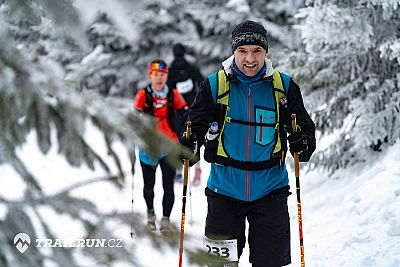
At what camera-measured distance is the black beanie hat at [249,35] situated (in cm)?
393

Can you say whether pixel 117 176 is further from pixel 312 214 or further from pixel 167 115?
pixel 312 214

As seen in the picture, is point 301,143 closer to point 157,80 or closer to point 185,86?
point 157,80

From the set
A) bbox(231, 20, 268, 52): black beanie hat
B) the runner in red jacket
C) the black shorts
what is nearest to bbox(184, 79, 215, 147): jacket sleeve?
bbox(231, 20, 268, 52): black beanie hat

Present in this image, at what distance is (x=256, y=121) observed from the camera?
12.8ft

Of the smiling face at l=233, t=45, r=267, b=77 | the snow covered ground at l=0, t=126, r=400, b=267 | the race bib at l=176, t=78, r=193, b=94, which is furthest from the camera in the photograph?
the race bib at l=176, t=78, r=193, b=94

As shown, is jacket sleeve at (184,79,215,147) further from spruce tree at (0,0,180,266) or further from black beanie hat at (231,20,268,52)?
spruce tree at (0,0,180,266)

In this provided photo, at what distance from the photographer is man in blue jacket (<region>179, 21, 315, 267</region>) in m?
3.92

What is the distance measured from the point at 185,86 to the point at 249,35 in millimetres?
6961

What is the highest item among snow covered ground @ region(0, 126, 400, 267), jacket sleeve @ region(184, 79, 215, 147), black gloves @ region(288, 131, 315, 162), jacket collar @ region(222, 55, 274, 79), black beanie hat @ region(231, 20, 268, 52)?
black beanie hat @ region(231, 20, 268, 52)

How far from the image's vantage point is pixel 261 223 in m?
3.94

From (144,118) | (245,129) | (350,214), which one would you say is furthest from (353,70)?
(144,118)

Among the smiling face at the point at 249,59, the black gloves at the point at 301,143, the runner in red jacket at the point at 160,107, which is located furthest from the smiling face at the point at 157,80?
the black gloves at the point at 301,143

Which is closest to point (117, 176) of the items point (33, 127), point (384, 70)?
point (33, 127)

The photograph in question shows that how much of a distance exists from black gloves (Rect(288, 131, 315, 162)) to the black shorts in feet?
1.11
